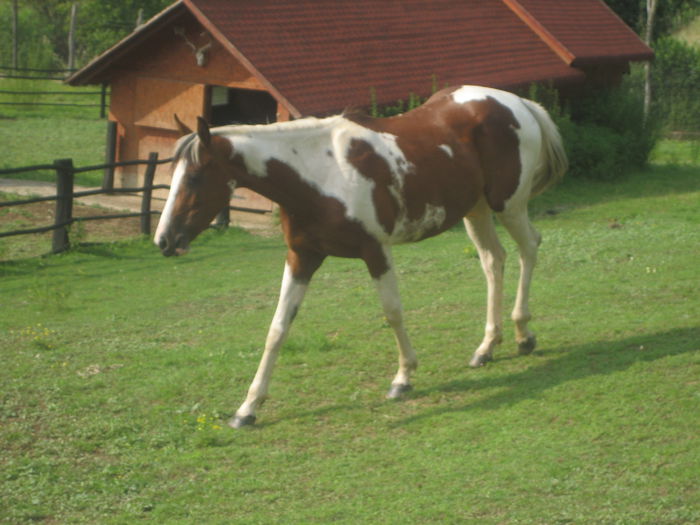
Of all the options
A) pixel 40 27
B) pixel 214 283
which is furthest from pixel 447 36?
pixel 40 27

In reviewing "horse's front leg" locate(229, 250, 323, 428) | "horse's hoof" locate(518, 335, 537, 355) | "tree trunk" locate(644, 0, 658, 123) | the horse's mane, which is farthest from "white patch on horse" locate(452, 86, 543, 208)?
"tree trunk" locate(644, 0, 658, 123)

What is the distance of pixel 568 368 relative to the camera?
23.2ft

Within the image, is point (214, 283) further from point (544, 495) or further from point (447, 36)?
point (447, 36)

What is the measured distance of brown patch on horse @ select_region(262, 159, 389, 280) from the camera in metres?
6.27

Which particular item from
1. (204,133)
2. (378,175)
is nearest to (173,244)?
(204,133)

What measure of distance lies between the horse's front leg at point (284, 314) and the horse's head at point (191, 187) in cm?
69

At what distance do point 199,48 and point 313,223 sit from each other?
34.3 ft

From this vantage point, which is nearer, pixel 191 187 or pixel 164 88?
pixel 191 187

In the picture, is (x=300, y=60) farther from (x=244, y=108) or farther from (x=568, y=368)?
(x=568, y=368)

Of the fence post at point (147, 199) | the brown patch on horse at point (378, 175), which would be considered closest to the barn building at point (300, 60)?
the fence post at point (147, 199)

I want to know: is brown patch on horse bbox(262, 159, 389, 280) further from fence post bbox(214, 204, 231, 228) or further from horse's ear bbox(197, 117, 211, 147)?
fence post bbox(214, 204, 231, 228)

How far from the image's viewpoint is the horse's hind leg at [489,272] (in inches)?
290

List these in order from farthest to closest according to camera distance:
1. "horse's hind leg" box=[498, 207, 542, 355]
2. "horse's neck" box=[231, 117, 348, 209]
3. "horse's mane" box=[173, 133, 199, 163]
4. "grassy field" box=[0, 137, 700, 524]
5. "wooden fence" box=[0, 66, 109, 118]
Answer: "wooden fence" box=[0, 66, 109, 118] < "horse's hind leg" box=[498, 207, 542, 355] < "horse's neck" box=[231, 117, 348, 209] < "horse's mane" box=[173, 133, 199, 163] < "grassy field" box=[0, 137, 700, 524]

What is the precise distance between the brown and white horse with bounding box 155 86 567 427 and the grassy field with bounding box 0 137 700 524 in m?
0.49
